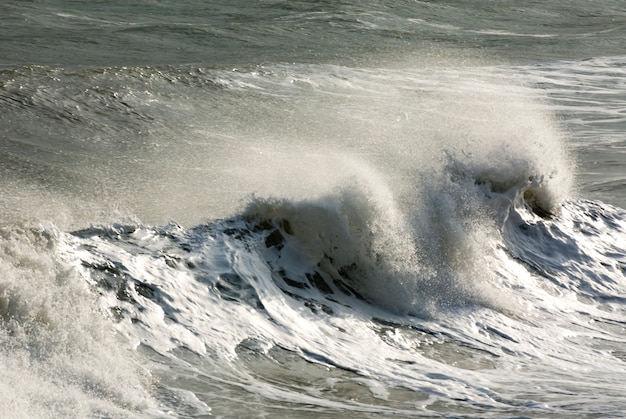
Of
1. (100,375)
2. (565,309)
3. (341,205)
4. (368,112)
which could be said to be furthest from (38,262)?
(368,112)

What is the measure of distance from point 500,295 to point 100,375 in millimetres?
4240

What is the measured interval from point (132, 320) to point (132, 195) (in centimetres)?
382

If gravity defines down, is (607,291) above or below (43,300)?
below

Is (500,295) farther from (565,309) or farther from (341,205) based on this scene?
(341,205)

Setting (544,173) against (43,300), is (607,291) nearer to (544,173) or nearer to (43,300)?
(544,173)

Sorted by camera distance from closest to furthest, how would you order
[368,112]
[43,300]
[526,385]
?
[43,300]
[526,385]
[368,112]

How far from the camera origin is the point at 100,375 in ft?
19.1

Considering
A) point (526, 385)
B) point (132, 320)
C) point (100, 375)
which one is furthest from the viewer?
point (526, 385)

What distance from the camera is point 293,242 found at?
851cm

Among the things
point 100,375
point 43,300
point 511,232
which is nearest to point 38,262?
point 43,300

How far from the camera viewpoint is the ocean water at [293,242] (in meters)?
6.34

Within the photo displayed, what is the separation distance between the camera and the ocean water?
6336 millimetres

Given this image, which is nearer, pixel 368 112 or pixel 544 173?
pixel 544 173

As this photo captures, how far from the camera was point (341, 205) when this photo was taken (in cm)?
865
